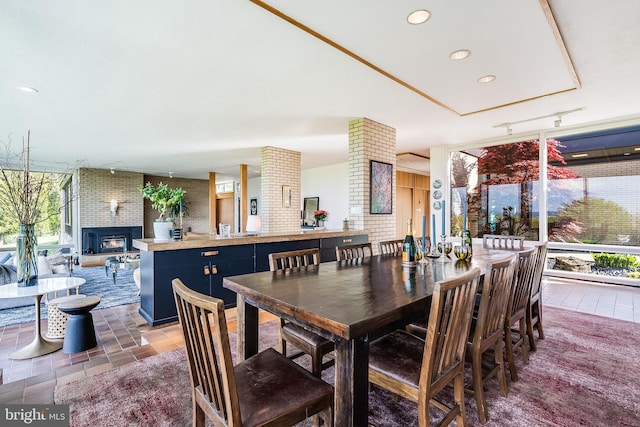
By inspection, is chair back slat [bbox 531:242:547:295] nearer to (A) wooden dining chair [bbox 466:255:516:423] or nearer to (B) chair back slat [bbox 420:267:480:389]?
(A) wooden dining chair [bbox 466:255:516:423]

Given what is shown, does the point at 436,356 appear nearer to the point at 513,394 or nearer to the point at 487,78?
the point at 513,394

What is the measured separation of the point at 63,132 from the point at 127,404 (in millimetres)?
4973

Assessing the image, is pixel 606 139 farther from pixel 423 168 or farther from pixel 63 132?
pixel 63 132

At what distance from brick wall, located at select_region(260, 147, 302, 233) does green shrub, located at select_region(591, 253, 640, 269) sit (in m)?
5.39

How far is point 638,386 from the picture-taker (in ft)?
6.61

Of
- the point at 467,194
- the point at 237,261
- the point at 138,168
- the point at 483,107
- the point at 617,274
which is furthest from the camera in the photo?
the point at 138,168

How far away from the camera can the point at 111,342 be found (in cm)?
278

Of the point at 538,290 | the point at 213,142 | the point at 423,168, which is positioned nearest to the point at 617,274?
the point at 538,290

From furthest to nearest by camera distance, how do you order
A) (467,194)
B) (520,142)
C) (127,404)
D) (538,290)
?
1. (467,194)
2. (520,142)
3. (538,290)
4. (127,404)

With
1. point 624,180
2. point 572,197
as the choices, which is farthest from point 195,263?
point 624,180

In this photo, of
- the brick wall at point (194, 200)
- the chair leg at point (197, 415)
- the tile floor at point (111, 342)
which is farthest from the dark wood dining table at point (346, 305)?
the brick wall at point (194, 200)

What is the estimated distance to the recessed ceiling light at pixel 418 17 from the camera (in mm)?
2043

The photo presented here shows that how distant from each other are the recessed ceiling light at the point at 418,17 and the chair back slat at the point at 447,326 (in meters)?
1.80

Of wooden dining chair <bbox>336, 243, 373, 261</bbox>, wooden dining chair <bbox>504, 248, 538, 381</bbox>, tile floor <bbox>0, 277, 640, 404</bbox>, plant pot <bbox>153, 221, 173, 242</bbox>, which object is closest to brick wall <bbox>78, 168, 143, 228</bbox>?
tile floor <bbox>0, 277, 640, 404</bbox>
